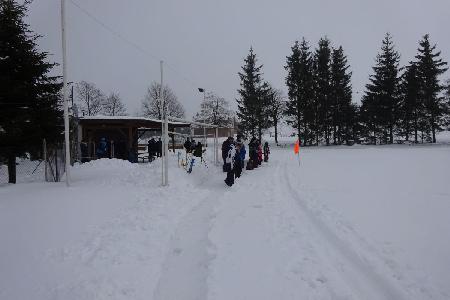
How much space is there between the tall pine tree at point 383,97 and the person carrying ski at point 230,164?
3196 centimetres

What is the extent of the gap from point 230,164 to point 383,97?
1322 inches

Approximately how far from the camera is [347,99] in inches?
1679

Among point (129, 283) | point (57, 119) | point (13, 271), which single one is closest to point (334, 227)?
point (129, 283)

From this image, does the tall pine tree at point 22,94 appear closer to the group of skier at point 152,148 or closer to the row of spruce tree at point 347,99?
the group of skier at point 152,148

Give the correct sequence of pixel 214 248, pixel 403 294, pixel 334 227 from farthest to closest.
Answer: pixel 334 227 < pixel 214 248 < pixel 403 294

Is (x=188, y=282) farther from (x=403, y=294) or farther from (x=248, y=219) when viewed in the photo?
(x=248, y=219)

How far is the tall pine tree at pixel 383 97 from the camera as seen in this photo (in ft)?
130

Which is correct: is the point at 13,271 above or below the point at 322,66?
below

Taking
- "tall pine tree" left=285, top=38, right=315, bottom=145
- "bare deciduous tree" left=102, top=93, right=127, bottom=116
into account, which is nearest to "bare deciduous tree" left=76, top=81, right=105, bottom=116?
"bare deciduous tree" left=102, top=93, right=127, bottom=116

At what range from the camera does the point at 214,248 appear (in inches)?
233

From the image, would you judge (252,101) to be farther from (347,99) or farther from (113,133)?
(113,133)

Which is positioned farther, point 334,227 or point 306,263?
point 334,227

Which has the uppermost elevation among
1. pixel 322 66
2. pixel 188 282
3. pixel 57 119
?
pixel 322 66

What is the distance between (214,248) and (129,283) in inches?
70.0
